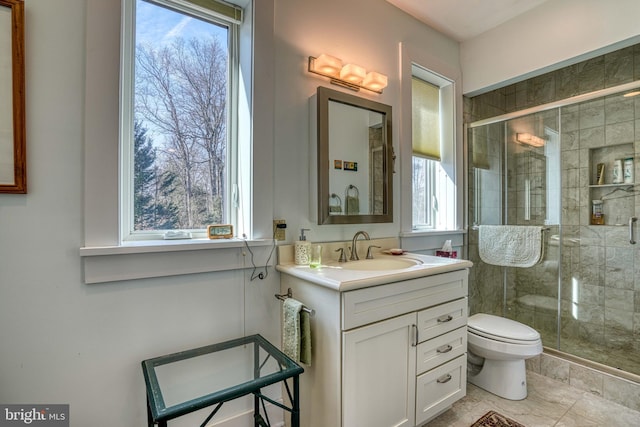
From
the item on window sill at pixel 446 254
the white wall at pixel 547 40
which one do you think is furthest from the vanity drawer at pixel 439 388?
the white wall at pixel 547 40

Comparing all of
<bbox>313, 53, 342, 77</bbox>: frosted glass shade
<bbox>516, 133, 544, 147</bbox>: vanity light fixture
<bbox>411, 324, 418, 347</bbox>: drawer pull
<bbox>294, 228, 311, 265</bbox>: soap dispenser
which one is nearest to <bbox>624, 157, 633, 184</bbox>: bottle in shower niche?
<bbox>516, 133, 544, 147</bbox>: vanity light fixture

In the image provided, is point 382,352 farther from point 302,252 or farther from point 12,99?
point 12,99

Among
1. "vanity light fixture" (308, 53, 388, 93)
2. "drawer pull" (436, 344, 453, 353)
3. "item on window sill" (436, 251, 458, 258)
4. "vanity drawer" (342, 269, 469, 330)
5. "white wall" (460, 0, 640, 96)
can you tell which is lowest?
"drawer pull" (436, 344, 453, 353)

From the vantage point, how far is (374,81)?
6.20ft

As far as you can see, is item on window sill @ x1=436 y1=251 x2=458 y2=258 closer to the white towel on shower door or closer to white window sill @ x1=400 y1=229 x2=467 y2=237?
white window sill @ x1=400 y1=229 x2=467 y2=237

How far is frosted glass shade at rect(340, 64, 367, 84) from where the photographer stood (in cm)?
176

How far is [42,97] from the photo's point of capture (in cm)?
107

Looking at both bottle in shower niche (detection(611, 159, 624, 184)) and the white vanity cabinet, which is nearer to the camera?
the white vanity cabinet

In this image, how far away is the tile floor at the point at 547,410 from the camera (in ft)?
5.39

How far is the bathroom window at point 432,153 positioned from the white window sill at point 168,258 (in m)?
1.44

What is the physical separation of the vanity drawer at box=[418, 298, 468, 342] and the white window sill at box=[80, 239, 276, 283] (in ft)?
2.68

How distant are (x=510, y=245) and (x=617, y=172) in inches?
40.3

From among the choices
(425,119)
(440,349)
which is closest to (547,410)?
(440,349)

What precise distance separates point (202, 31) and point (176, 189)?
81 cm
